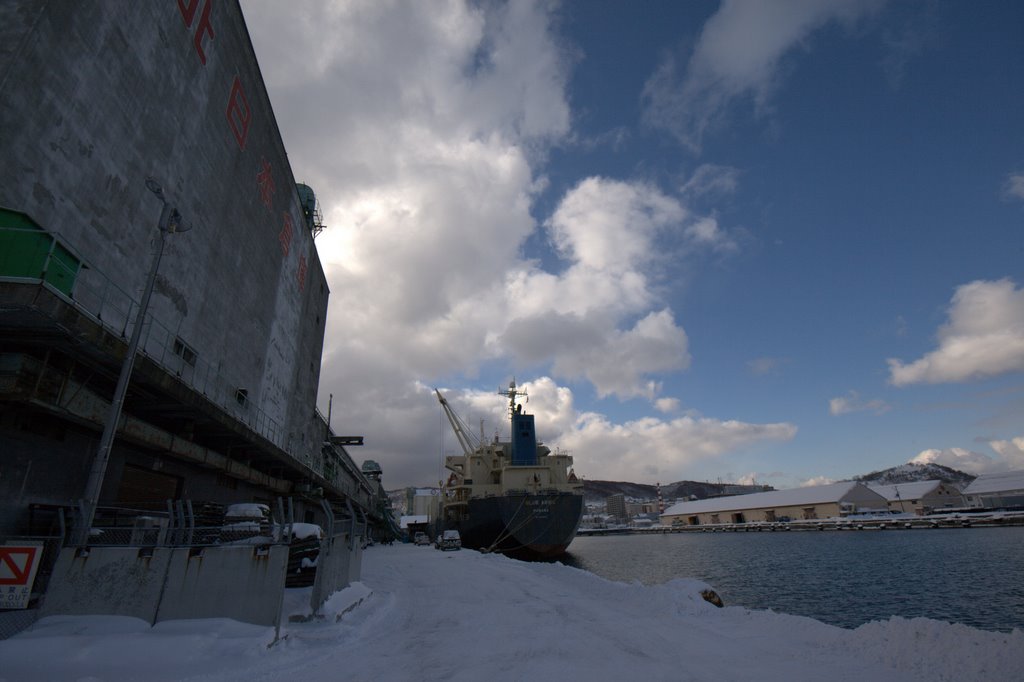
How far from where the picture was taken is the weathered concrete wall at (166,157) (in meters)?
12.8

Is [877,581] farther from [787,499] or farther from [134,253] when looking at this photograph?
[787,499]

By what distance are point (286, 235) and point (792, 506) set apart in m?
123

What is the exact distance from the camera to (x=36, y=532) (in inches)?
454

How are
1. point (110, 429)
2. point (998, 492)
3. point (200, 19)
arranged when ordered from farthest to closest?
point (998, 492)
point (200, 19)
point (110, 429)

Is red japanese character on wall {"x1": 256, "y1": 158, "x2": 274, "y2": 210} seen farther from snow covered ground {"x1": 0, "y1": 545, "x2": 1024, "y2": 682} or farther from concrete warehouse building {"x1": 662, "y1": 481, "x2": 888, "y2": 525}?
concrete warehouse building {"x1": 662, "y1": 481, "x2": 888, "y2": 525}

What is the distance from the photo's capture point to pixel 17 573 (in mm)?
7820

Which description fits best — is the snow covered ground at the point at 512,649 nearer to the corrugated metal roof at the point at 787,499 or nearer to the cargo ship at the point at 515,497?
the cargo ship at the point at 515,497

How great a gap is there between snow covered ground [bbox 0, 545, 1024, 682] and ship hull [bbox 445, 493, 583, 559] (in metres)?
28.5

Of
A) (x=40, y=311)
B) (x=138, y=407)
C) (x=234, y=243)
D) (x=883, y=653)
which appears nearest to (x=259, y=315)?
(x=234, y=243)

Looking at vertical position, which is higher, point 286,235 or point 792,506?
point 286,235

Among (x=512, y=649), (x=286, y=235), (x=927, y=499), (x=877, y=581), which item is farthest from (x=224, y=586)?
(x=927, y=499)

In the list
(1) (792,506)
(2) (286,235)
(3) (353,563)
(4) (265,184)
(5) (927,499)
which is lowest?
(3) (353,563)

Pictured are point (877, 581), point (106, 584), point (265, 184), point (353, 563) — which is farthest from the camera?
point (265, 184)

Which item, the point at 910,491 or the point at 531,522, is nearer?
the point at 531,522
